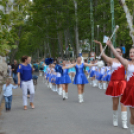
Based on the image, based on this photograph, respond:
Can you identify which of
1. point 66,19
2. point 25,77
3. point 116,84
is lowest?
point 25,77

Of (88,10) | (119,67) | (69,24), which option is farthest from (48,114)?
(88,10)

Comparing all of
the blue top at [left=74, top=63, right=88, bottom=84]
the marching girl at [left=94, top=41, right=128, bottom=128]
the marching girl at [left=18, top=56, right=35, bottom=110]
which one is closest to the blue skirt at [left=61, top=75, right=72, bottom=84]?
the blue top at [left=74, top=63, right=88, bottom=84]

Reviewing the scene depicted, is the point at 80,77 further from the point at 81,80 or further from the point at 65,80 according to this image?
the point at 65,80

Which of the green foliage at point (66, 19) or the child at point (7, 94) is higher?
the green foliage at point (66, 19)

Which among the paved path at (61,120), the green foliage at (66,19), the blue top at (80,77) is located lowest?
the paved path at (61,120)

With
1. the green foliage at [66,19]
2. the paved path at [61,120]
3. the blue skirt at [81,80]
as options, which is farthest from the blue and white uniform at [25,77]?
the green foliage at [66,19]

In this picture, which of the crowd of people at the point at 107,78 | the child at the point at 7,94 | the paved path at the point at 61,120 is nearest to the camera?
the crowd of people at the point at 107,78

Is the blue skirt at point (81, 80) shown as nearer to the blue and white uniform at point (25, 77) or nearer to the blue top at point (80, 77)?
the blue top at point (80, 77)

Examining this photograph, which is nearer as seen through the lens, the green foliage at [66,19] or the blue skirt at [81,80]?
the blue skirt at [81,80]

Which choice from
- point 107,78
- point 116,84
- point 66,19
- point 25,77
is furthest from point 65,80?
point 66,19

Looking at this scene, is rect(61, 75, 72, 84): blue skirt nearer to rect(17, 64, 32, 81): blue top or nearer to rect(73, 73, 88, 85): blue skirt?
rect(73, 73, 88, 85): blue skirt

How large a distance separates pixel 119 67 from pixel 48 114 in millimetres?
2968

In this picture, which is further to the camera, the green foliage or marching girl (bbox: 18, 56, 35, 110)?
the green foliage

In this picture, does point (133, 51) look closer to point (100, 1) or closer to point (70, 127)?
point (70, 127)
